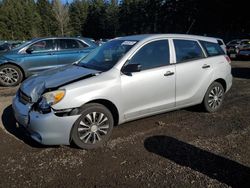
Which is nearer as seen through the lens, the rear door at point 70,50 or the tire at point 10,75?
the tire at point 10,75

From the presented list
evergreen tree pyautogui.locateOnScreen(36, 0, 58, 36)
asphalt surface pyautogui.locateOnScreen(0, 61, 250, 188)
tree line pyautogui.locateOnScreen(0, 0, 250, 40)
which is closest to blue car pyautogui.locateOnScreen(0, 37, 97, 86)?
asphalt surface pyautogui.locateOnScreen(0, 61, 250, 188)

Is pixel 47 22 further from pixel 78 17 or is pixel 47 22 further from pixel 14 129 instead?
pixel 14 129

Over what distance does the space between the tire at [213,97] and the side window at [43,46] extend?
5934mm

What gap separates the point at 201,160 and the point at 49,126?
7.09 feet

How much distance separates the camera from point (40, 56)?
10.1 m

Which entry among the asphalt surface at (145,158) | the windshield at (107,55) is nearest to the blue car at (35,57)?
the asphalt surface at (145,158)

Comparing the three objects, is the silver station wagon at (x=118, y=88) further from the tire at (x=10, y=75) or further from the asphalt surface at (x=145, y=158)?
the tire at (x=10, y=75)

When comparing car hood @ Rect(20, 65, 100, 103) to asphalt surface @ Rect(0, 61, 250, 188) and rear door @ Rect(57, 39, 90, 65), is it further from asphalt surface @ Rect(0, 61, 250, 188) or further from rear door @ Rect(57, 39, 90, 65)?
rear door @ Rect(57, 39, 90, 65)

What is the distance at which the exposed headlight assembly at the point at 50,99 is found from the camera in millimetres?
4449

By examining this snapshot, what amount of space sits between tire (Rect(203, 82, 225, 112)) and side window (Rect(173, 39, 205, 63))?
708mm

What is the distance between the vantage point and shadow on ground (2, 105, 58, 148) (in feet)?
16.1

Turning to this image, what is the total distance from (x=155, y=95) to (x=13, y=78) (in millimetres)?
6146

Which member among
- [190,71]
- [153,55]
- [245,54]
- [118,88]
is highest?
[153,55]

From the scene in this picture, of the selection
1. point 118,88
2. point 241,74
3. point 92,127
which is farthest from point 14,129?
point 241,74
